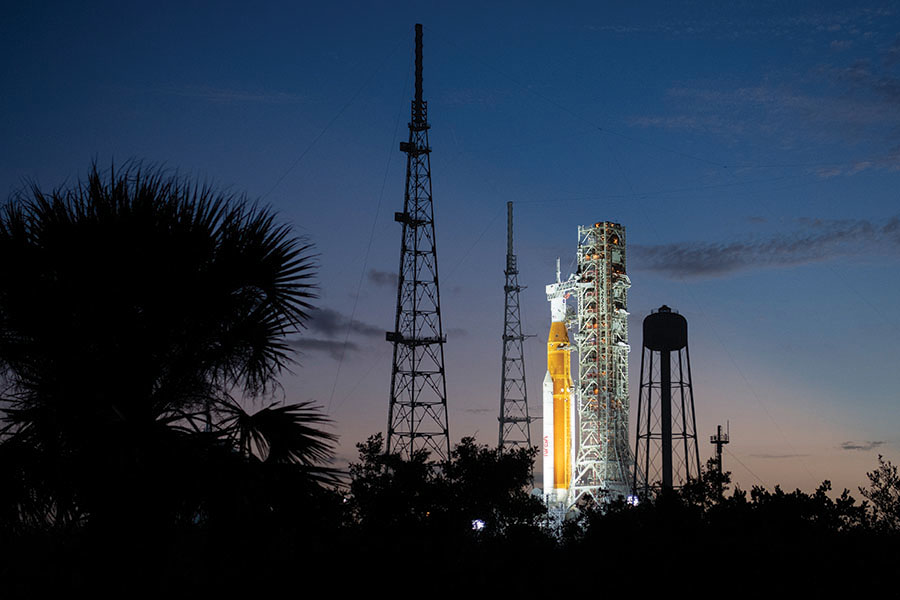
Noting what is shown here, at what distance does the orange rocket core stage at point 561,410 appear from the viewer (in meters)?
84.5

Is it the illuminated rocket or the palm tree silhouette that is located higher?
the illuminated rocket

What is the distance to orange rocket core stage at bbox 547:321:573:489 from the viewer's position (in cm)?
8450

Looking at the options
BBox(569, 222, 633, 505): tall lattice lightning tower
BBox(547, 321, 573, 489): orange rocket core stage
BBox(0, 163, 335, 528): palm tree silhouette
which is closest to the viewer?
BBox(0, 163, 335, 528): palm tree silhouette

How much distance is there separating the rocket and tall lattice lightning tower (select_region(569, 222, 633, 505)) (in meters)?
1.39

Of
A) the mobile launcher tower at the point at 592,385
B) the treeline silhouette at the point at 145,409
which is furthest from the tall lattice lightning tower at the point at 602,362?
the treeline silhouette at the point at 145,409

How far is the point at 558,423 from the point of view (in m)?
84.6

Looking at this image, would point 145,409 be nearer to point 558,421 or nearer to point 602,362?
point 602,362

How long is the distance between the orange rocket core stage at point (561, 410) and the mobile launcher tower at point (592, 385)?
85 mm

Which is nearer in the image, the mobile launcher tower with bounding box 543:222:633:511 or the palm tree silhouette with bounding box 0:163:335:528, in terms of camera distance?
the palm tree silhouette with bounding box 0:163:335:528

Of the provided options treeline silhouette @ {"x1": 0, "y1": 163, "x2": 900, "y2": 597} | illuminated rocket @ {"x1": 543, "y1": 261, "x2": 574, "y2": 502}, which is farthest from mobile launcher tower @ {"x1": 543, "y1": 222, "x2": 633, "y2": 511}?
treeline silhouette @ {"x1": 0, "y1": 163, "x2": 900, "y2": 597}

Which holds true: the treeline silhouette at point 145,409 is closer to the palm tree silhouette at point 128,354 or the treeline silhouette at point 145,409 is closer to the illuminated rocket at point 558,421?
the palm tree silhouette at point 128,354

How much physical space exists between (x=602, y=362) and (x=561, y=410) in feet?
21.6

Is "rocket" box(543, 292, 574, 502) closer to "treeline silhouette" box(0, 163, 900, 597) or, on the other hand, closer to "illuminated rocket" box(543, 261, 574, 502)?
"illuminated rocket" box(543, 261, 574, 502)

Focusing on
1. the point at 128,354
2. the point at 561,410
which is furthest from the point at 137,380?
the point at 561,410
